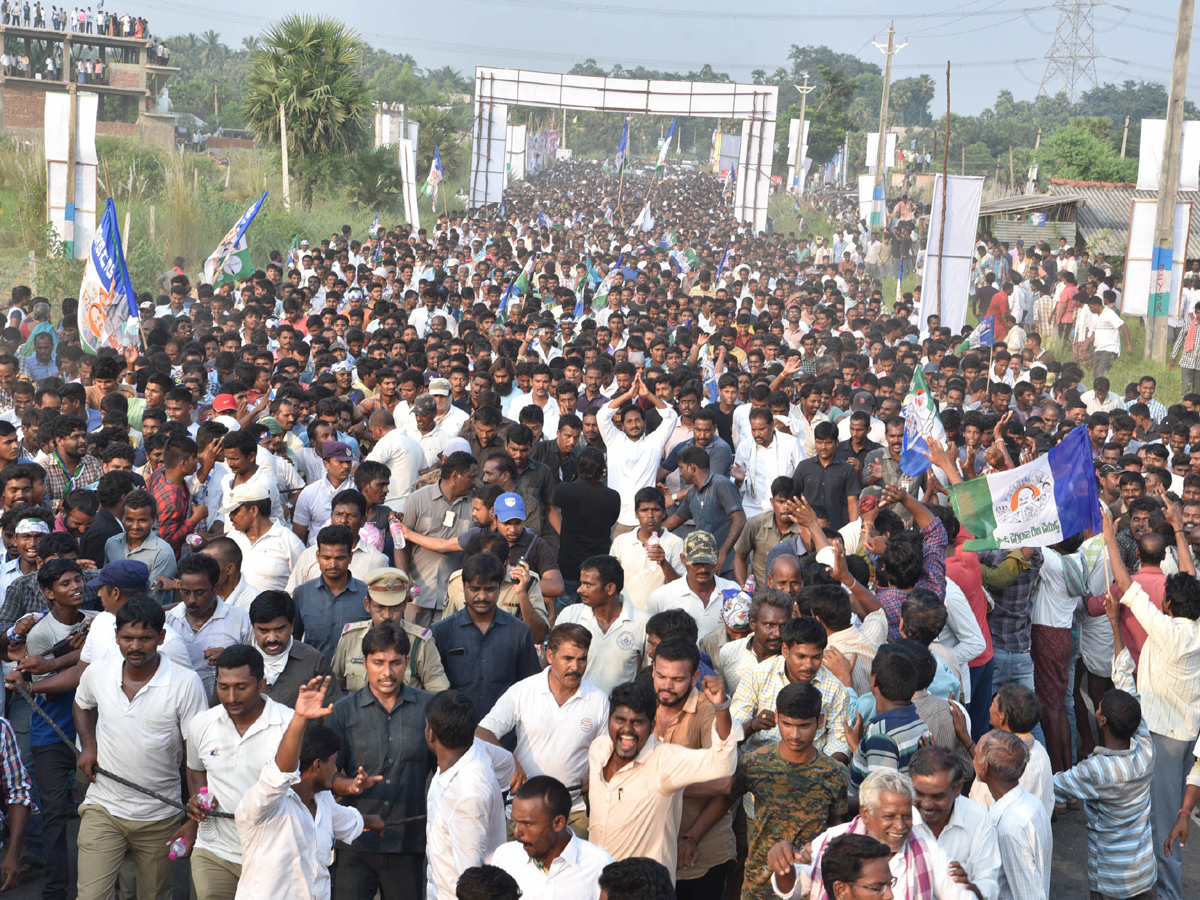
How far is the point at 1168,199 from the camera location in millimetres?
17859

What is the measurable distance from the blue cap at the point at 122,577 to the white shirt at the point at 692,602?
237cm

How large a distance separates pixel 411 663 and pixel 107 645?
1250mm

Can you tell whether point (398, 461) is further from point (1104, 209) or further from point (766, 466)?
point (1104, 209)

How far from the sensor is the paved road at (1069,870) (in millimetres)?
5781

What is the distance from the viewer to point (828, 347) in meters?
14.4

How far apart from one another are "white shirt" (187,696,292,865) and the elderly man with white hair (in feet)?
6.60

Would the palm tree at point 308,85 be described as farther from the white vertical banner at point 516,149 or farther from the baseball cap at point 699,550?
the baseball cap at point 699,550

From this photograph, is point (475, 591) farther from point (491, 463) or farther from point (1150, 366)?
point (1150, 366)

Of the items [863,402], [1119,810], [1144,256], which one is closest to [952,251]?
[1144,256]

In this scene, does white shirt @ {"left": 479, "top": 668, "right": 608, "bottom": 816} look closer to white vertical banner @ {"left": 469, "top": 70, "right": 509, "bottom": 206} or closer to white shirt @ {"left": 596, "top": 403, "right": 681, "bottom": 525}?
white shirt @ {"left": 596, "top": 403, "right": 681, "bottom": 525}

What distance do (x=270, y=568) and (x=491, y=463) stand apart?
144cm

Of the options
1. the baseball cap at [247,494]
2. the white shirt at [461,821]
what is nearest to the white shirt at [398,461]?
the baseball cap at [247,494]

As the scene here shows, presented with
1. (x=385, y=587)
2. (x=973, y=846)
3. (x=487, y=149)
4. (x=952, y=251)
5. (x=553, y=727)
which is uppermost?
(x=487, y=149)

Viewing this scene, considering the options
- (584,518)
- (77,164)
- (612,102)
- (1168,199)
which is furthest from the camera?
(612,102)
